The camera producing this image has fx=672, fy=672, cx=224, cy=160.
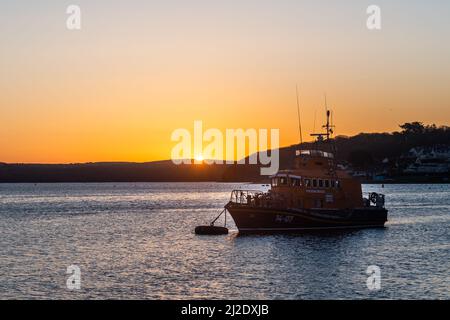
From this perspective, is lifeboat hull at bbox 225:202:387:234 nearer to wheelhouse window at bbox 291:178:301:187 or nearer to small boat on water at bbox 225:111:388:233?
small boat on water at bbox 225:111:388:233

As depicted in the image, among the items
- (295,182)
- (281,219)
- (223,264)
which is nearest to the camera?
(223,264)

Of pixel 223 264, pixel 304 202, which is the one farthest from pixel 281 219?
pixel 223 264

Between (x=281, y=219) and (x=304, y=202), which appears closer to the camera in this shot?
(x=281, y=219)

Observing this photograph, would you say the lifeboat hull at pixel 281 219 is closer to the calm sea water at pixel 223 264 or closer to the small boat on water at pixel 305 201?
the small boat on water at pixel 305 201

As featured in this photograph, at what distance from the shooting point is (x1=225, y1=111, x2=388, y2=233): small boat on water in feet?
184

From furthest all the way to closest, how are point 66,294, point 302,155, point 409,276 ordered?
point 302,155
point 409,276
point 66,294

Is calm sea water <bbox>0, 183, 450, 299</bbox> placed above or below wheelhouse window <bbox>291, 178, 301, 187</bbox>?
below

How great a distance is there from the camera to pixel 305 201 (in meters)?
57.5

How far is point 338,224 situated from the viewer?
58938 millimetres

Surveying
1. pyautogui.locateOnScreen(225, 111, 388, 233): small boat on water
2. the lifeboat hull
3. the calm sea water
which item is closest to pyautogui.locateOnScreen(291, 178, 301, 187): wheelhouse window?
pyautogui.locateOnScreen(225, 111, 388, 233): small boat on water

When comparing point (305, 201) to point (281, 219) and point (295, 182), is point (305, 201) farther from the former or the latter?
point (281, 219)
